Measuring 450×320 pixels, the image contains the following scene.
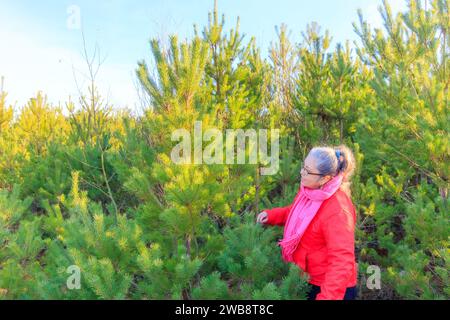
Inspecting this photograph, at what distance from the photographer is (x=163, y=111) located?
118 inches

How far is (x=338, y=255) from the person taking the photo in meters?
2.14

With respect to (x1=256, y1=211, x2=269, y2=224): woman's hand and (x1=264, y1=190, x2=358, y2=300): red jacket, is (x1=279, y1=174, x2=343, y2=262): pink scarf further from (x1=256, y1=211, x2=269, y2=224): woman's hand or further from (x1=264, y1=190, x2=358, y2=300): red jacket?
(x1=256, y1=211, x2=269, y2=224): woman's hand

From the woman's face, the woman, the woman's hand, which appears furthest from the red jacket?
the woman's hand

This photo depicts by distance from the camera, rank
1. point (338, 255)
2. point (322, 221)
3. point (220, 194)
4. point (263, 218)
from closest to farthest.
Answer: point (338, 255)
point (322, 221)
point (220, 194)
point (263, 218)

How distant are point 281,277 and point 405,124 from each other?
202 centimetres

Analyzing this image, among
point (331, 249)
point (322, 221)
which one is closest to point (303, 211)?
point (322, 221)

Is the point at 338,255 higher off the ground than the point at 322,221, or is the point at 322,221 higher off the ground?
the point at 322,221

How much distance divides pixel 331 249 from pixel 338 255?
58mm

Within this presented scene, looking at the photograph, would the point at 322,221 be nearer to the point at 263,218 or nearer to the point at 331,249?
the point at 331,249

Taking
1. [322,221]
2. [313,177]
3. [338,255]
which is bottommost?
[338,255]

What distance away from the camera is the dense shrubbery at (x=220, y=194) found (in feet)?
8.18

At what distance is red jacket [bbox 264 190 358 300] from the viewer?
6.96ft

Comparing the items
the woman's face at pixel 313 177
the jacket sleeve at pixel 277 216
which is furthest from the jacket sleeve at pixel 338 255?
the jacket sleeve at pixel 277 216

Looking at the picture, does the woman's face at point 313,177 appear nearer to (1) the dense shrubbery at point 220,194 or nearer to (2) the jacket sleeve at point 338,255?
(2) the jacket sleeve at point 338,255
